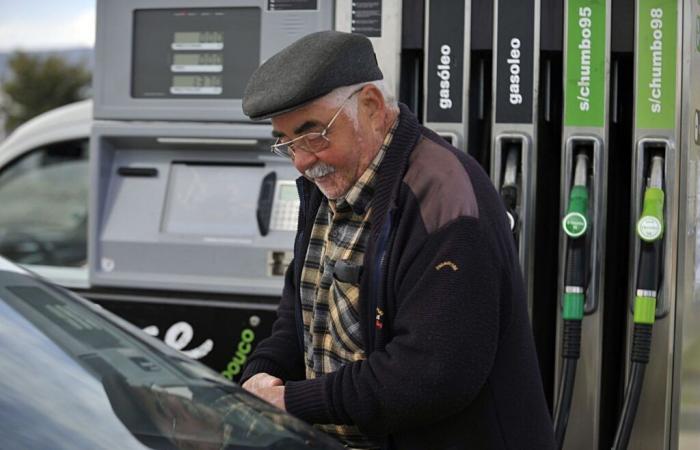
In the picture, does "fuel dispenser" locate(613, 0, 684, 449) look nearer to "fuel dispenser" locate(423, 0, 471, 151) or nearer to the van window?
"fuel dispenser" locate(423, 0, 471, 151)

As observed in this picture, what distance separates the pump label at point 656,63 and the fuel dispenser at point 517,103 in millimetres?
310

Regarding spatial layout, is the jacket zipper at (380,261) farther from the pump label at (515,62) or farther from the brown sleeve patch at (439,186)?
the pump label at (515,62)

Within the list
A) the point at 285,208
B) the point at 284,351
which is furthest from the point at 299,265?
the point at 285,208

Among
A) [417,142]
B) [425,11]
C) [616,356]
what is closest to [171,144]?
[425,11]

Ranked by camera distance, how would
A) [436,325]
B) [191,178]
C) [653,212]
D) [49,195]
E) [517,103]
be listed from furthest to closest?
[49,195], [191,178], [517,103], [653,212], [436,325]

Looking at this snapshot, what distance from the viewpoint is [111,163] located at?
449 centimetres

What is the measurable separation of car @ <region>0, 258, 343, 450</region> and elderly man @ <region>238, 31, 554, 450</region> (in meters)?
0.21

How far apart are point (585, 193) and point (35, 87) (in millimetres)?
21851

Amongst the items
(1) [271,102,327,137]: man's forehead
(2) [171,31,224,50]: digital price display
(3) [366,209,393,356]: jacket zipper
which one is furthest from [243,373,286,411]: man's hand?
(2) [171,31,224,50]: digital price display

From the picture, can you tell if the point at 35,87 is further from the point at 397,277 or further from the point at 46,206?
the point at 397,277

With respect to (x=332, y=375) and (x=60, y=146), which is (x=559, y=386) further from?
(x=60, y=146)

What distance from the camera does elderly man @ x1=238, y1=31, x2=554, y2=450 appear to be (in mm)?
2336

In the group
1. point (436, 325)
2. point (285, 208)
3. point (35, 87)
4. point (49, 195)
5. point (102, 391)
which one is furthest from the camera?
point (35, 87)

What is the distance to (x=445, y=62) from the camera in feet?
12.4
